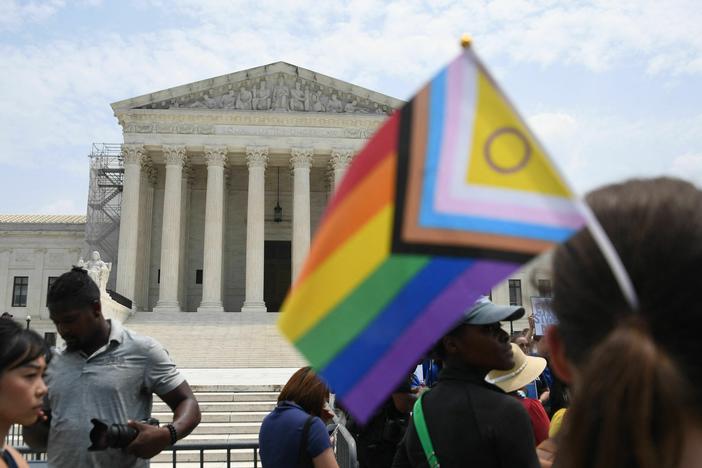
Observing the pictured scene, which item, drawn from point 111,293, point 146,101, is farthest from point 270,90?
point 111,293

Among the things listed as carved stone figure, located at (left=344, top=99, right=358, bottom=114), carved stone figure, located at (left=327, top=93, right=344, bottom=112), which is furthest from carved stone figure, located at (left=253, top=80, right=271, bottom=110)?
carved stone figure, located at (left=344, top=99, right=358, bottom=114)

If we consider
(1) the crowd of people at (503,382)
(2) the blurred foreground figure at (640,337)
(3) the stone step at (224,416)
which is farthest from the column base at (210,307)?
(2) the blurred foreground figure at (640,337)

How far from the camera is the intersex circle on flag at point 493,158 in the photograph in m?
1.48

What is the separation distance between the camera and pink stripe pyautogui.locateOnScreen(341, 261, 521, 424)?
5.04ft

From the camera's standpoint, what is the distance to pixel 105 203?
4322 cm

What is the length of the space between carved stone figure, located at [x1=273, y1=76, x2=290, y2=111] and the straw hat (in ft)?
116

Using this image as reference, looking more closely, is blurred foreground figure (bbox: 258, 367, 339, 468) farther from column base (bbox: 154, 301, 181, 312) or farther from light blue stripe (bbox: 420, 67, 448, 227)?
column base (bbox: 154, 301, 181, 312)

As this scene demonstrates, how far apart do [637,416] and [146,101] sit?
39273 millimetres

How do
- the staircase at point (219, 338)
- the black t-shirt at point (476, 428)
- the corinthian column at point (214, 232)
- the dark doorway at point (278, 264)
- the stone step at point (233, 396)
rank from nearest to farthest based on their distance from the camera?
1. the black t-shirt at point (476, 428)
2. the stone step at point (233, 396)
3. the staircase at point (219, 338)
4. the corinthian column at point (214, 232)
5. the dark doorway at point (278, 264)

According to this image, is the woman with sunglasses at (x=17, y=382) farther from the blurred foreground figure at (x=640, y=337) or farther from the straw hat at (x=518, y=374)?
the straw hat at (x=518, y=374)

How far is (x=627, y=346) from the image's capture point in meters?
1.19

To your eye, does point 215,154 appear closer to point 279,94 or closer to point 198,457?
point 279,94

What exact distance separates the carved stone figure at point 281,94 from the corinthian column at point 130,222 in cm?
859

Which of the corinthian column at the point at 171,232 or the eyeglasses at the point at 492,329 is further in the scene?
the corinthian column at the point at 171,232
